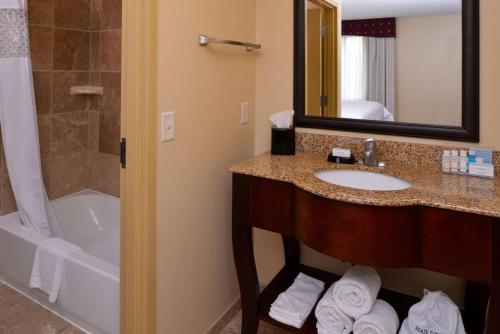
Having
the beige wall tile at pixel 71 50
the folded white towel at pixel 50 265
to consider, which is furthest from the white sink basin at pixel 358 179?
the beige wall tile at pixel 71 50

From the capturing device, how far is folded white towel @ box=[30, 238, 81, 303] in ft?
5.87

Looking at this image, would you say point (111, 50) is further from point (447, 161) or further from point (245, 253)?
point (447, 161)

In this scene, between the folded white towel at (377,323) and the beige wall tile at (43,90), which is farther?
the beige wall tile at (43,90)

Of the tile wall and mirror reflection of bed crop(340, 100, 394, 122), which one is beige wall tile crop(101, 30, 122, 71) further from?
mirror reflection of bed crop(340, 100, 394, 122)

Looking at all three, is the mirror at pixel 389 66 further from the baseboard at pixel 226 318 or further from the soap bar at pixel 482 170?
the baseboard at pixel 226 318

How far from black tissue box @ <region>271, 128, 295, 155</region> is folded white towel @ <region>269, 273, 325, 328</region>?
593mm

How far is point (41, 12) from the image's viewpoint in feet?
7.36

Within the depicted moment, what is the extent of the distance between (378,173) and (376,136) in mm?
246

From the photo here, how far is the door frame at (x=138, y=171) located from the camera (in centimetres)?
123

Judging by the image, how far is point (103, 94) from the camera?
2494 millimetres

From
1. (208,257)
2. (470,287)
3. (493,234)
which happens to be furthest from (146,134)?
(470,287)

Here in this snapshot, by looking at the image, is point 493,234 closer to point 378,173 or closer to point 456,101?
point 378,173

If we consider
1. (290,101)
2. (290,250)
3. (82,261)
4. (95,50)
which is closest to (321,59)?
(290,101)

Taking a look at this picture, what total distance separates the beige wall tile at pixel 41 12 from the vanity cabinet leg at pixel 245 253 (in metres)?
1.72
